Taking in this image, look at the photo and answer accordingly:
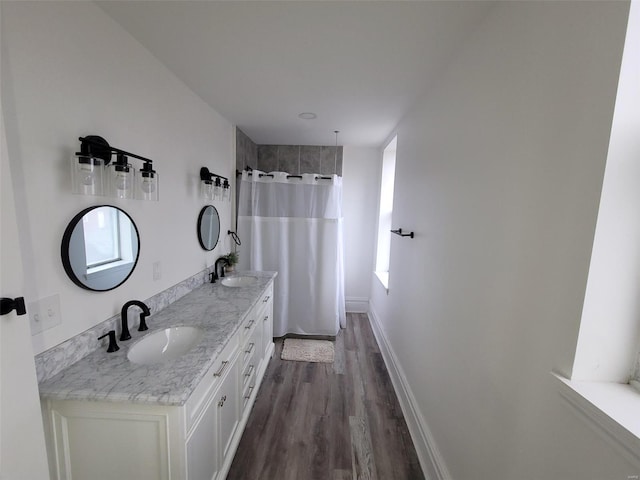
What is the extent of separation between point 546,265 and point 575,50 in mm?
598

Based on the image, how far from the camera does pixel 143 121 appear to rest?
1487mm

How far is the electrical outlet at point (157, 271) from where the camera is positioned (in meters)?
1.63

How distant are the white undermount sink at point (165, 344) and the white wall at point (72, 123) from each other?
22 cm

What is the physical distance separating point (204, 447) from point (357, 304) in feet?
9.78

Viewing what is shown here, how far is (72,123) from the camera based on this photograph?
108 centimetres

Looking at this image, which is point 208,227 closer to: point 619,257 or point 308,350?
point 308,350

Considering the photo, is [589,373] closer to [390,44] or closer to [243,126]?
[390,44]

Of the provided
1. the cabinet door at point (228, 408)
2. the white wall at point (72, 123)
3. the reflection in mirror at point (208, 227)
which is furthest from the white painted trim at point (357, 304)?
the white wall at point (72, 123)

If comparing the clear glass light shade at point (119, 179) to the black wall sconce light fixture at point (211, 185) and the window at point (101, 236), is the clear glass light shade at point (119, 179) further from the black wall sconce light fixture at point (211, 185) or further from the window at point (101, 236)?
the black wall sconce light fixture at point (211, 185)

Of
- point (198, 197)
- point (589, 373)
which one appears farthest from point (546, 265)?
point (198, 197)

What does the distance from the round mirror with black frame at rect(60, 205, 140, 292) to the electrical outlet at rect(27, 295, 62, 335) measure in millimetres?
108

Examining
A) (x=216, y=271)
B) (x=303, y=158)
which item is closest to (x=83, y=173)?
(x=216, y=271)

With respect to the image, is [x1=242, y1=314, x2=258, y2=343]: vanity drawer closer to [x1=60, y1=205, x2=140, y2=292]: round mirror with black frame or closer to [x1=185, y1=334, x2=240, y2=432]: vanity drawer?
[x1=185, y1=334, x2=240, y2=432]: vanity drawer

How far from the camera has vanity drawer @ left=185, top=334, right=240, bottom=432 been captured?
1.06m
